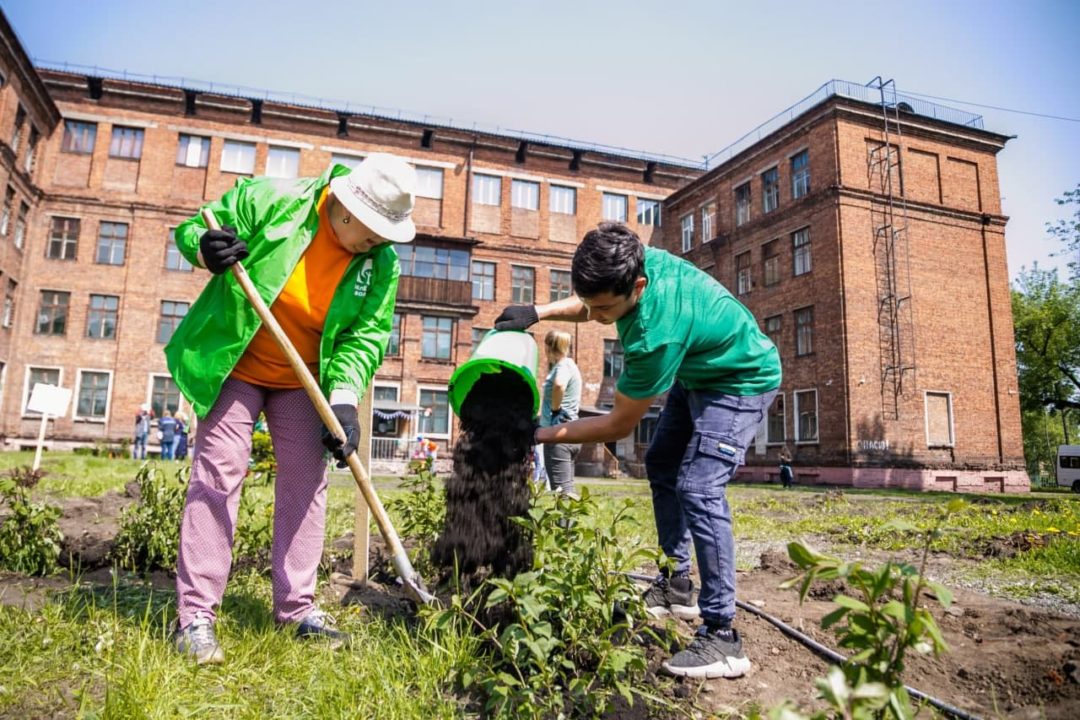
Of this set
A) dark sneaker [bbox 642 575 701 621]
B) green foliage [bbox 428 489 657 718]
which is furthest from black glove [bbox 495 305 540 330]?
dark sneaker [bbox 642 575 701 621]

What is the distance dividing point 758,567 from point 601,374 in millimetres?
24339

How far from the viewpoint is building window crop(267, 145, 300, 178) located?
2678 cm

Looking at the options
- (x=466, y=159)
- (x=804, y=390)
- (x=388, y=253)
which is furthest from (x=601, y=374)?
(x=388, y=253)

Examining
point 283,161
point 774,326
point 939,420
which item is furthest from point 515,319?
point 283,161

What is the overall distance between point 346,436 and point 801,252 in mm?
23594

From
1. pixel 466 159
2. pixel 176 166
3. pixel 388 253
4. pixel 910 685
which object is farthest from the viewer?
pixel 466 159

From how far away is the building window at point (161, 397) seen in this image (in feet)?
79.9

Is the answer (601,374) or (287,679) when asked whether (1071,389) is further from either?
(287,679)

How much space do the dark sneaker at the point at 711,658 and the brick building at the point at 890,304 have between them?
65.1 ft

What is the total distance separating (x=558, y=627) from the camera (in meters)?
2.36

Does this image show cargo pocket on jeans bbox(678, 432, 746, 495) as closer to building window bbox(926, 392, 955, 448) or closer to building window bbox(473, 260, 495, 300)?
building window bbox(926, 392, 955, 448)

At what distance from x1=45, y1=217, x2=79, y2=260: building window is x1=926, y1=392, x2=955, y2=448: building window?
97.9 ft

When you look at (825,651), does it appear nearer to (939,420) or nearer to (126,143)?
(939,420)

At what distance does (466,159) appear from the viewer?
28.8 m
